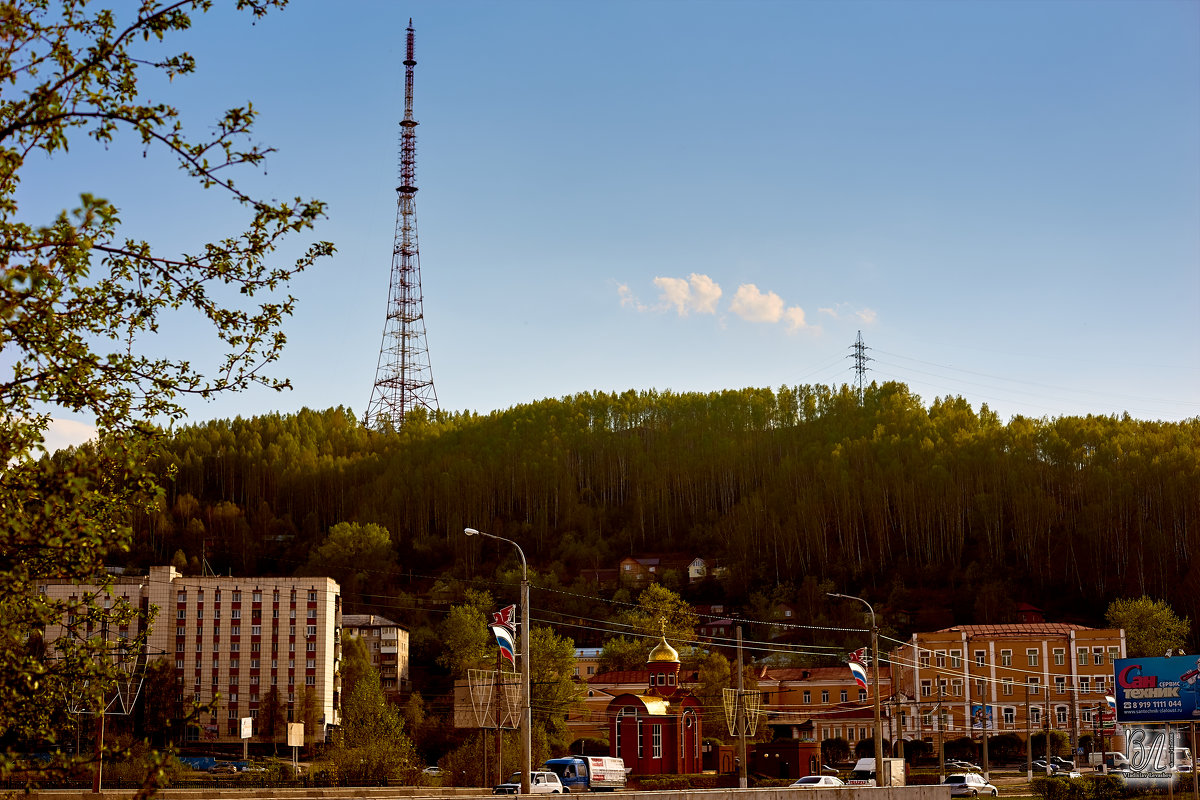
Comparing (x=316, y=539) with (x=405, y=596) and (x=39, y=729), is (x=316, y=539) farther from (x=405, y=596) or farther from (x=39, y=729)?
(x=39, y=729)

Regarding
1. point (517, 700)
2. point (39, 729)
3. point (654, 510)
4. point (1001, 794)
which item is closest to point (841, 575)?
point (654, 510)

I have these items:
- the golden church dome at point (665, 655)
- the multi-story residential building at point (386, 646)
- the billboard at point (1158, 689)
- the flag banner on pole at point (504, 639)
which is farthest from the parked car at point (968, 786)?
the multi-story residential building at point (386, 646)

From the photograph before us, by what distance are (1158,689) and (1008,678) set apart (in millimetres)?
60580

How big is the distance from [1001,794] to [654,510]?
11681 centimetres

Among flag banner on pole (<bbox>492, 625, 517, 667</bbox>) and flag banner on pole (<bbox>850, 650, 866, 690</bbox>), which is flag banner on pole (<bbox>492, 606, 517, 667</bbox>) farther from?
flag banner on pole (<bbox>850, 650, 866, 690</bbox>)

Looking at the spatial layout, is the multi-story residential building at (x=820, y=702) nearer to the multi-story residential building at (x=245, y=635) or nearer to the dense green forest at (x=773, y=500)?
the dense green forest at (x=773, y=500)

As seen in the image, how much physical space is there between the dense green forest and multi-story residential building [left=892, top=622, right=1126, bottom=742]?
31797 millimetres

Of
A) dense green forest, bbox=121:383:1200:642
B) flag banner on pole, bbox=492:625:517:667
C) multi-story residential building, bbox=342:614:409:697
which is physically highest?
dense green forest, bbox=121:383:1200:642

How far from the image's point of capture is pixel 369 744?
66.6 m

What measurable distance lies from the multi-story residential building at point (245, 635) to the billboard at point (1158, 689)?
85.6 meters

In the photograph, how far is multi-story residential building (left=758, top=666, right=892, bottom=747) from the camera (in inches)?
4242

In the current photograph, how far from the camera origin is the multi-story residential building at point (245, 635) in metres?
120

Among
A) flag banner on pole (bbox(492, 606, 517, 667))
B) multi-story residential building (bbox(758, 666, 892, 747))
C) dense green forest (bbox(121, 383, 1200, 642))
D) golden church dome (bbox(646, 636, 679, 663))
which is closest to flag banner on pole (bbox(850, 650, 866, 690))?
flag banner on pole (bbox(492, 606, 517, 667))

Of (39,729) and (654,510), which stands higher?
(654,510)
